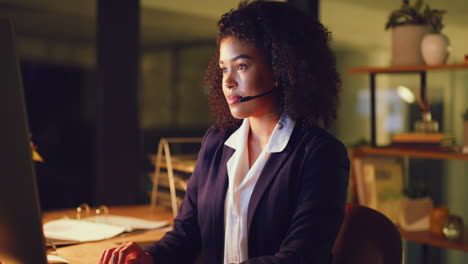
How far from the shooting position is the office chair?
1303mm

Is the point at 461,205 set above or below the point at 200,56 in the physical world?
below

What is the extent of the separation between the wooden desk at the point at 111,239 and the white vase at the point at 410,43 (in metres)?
1.31

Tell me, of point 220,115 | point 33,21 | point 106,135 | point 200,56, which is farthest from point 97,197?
point 200,56

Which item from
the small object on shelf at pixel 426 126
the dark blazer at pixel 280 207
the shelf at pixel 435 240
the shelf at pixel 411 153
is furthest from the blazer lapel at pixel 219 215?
the small object on shelf at pixel 426 126

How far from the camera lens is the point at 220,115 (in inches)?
58.2

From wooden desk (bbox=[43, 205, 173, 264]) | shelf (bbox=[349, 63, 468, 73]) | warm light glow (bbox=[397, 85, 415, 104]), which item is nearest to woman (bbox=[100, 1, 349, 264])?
wooden desk (bbox=[43, 205, 173, 264])

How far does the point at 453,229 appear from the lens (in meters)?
2.52

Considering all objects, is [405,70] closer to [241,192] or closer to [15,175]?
[241,192]

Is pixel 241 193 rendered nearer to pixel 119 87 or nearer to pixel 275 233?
pixel 275 233

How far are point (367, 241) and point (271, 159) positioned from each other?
0.96ft

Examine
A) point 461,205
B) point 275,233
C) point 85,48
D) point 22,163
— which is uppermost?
point 85,48

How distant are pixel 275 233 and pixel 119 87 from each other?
4.63 ft

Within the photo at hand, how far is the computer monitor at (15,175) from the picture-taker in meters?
0.73

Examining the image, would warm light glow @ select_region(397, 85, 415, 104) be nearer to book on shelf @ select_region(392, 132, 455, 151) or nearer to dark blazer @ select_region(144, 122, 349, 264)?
book on shelf @ select_region(392, 132, 455, 151)
